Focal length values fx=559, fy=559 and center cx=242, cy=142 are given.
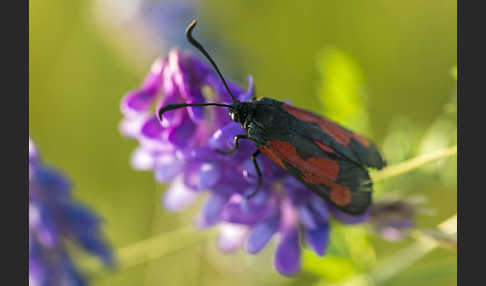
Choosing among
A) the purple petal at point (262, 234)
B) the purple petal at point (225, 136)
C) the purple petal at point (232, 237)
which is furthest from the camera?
the purple petal at point (232, 237)

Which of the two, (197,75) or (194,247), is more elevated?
(194,247)

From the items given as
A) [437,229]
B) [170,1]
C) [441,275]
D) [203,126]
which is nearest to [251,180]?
[203,126]

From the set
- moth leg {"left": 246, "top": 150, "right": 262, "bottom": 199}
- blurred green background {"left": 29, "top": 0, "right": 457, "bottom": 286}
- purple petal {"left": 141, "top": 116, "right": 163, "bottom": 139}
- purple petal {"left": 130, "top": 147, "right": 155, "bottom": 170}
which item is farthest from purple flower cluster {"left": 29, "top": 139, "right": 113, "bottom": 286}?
blurred green background {"left": 29, "top": 0, "right": 457, "bottom": 286}

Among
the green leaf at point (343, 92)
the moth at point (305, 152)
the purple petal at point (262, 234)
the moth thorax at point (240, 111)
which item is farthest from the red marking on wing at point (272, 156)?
the green leaf at point (343, 92)

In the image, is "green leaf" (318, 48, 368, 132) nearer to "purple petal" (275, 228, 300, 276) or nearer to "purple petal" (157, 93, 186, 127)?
"purple petal" (275, 228, 300, 276)

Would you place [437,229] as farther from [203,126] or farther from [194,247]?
[194,247]

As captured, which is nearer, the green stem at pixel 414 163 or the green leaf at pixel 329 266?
the green stem at pixel 414 163

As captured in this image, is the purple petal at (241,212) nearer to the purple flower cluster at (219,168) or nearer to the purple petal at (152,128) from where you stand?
the purple flower cluster at (219,168)
